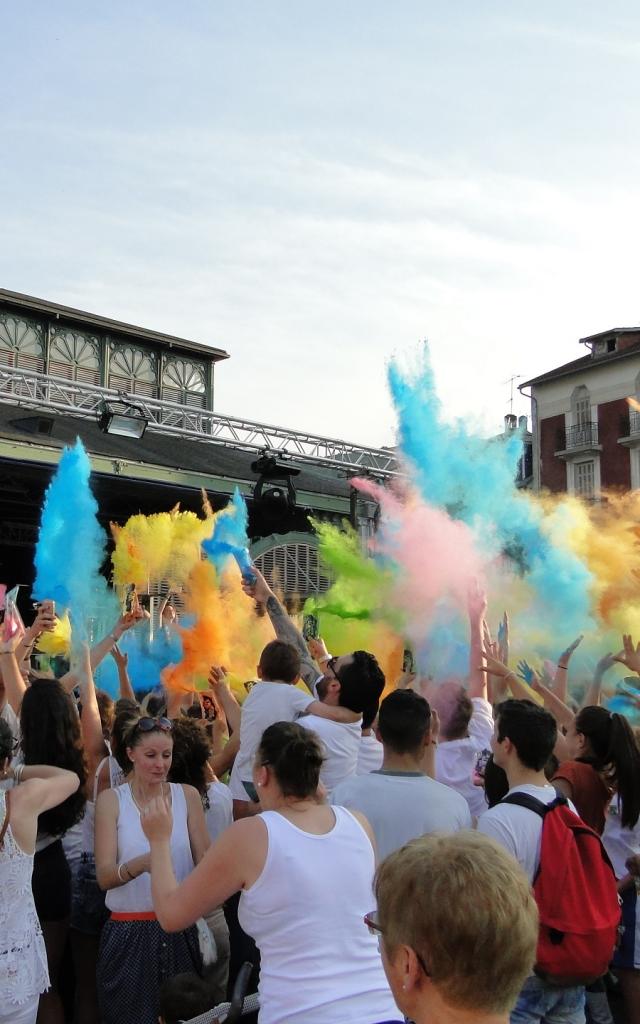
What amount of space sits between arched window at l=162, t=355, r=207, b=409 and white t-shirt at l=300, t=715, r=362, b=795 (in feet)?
79.8

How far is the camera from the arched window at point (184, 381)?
28.4 meters

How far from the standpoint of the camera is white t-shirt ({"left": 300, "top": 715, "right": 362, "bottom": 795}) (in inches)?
169

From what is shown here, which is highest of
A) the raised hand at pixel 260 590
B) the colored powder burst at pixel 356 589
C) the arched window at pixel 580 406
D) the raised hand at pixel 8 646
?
the arched window at pixel 580 406

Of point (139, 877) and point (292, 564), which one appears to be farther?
point (292, 564)

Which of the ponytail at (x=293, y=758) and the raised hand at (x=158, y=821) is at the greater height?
the ponytail at (x=293, y=758)

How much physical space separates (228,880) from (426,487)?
949 centimetres

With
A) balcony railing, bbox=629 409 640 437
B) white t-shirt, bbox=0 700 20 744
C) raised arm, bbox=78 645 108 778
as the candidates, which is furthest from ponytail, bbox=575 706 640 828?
balcony railing, bbox=629 409 640 437

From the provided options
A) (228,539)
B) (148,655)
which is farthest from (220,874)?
(148,655)

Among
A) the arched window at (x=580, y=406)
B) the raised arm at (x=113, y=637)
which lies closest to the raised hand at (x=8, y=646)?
the raised arm at (x=113, y=637)

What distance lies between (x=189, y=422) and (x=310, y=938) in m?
16.2

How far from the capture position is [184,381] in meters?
29.0

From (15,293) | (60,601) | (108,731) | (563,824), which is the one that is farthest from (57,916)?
(15,293)

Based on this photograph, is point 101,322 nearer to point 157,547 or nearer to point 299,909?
point 157,547

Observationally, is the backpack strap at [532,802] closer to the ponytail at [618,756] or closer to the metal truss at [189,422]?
the ponytail at [618,756]
